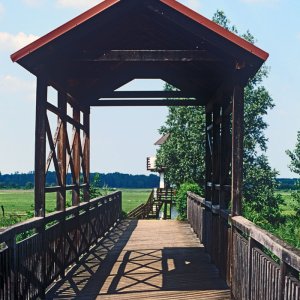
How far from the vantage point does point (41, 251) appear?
7.33m

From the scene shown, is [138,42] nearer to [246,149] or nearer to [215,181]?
[215,181]

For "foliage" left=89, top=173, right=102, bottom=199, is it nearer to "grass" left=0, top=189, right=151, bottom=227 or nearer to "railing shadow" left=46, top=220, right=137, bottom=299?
"grass" left=0, top=189, right=151, bottom=227

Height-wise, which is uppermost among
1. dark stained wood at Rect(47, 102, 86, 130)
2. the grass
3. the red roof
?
the red roof

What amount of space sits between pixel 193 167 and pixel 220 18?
34.4ft

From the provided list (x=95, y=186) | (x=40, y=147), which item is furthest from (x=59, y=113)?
(x=95, y=186)

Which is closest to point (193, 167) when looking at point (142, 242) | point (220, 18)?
point (220, 18)

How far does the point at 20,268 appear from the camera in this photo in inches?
245

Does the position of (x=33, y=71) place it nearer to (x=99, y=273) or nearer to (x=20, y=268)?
(x=20, y=268)

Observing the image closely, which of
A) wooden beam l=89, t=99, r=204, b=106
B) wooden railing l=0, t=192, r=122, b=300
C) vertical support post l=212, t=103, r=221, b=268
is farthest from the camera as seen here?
wooden beam l=89, t=99, r=204, b=106

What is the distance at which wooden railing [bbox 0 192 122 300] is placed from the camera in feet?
18.8

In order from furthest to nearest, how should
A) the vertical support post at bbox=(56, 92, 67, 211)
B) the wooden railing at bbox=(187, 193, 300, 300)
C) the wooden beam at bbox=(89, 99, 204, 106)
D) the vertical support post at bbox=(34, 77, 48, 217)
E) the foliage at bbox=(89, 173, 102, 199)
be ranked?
the foliage at bbox=(89, 173, 102, 199) → the wooden beam at bbox=(89, 99, 204, 106) → the vertical support post at bbox=(56, 92, 67, 211) → the vertical support post at bbox=(34, 77, 48, 217) → the wooden railing at bbox=(187, 193, 300, 300)

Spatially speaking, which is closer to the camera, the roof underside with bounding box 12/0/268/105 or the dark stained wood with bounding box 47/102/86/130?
the roof underside with bounding box 12/0/268/105

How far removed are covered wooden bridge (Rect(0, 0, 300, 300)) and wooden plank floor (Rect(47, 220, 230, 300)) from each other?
0.02m

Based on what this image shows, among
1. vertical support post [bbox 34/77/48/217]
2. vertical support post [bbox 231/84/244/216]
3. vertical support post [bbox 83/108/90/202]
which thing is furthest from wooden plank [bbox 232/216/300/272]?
vertical support post [bbox 83/108/90/202]
